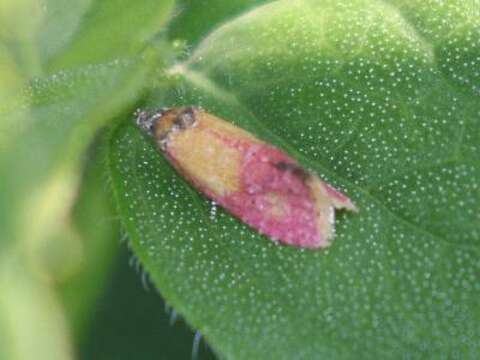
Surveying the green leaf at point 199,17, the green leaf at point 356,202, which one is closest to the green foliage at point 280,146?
the green leaf at point 356,202

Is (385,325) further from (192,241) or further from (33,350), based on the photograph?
(33,350)

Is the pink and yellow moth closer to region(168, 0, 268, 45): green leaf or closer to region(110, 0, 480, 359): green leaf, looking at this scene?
region(110, 0, 480, 359): green leaf

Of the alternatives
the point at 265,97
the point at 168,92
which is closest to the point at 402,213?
the point at 265,97

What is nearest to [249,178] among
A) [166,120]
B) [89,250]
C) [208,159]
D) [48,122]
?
[208,159]

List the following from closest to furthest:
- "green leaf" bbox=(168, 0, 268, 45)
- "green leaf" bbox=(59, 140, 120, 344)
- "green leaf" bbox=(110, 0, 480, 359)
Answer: "green leaf" bbox=(110, 0, 480, 359) → "green leaf" bbox=(59, 140, 120, 344) → "green leaf" bbox=(168, 0, 268, 45)

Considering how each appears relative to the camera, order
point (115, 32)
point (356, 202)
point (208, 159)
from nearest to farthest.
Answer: point (356, 202) < point (208, 159) < point (115, 32)

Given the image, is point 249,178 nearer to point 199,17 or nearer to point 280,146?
point 280,146

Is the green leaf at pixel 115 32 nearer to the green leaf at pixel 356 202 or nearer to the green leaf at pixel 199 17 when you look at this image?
the green leaf at pixel 199 17

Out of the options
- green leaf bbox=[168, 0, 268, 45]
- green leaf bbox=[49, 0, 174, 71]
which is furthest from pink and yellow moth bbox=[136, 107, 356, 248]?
green leaf bbox=[168, 0, 268, 45]
